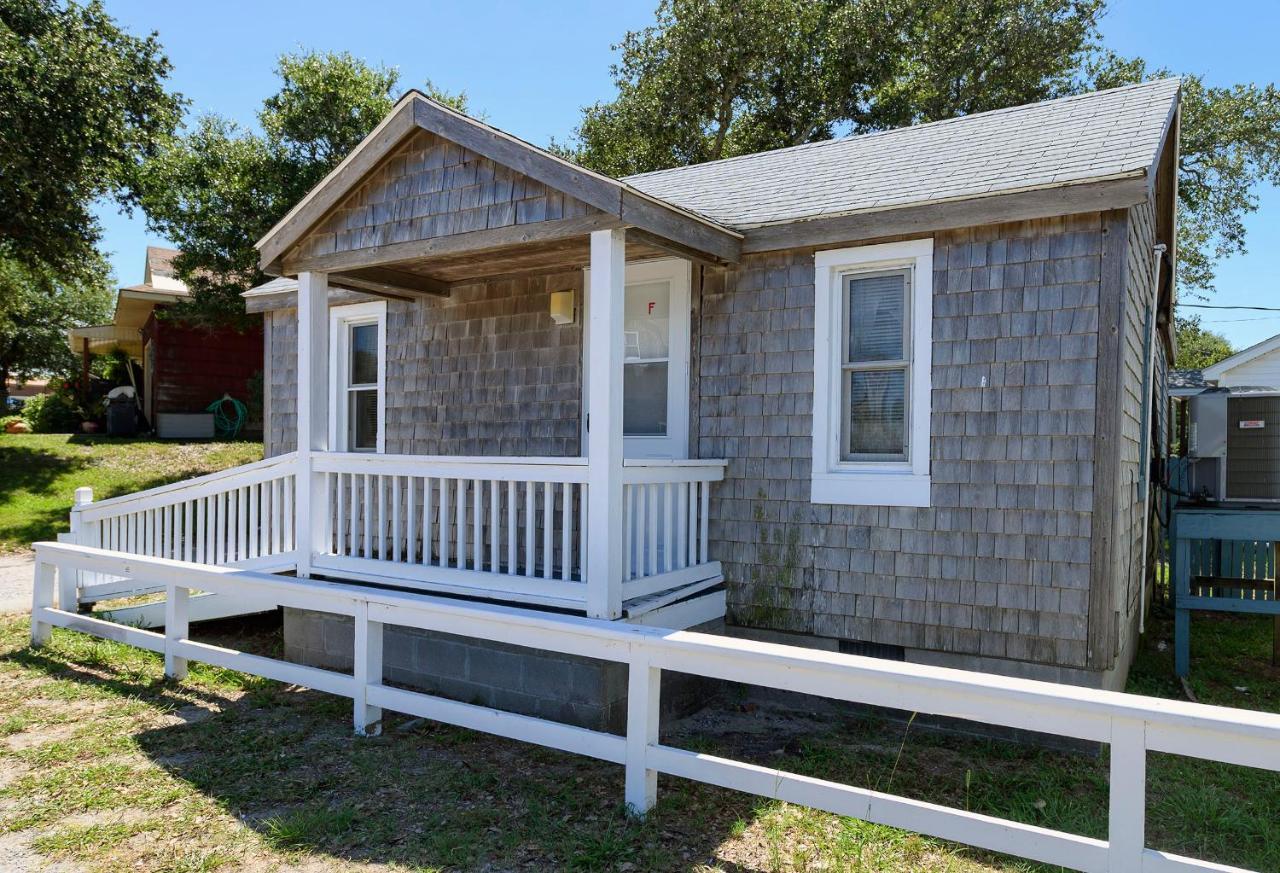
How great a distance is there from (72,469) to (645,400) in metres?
13.2

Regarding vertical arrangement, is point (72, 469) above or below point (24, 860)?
above

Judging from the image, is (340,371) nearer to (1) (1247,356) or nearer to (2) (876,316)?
(2) (876,316)

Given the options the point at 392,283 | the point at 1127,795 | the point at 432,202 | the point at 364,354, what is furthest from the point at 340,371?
the point at 1127,795

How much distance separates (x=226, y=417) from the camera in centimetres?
1852

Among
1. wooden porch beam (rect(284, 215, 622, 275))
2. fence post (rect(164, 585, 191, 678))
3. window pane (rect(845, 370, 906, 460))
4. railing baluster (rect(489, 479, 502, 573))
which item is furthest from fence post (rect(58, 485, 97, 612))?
window pane (rect(845, 370, 906, 460))

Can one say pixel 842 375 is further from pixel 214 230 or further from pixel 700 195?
pixel 214 230

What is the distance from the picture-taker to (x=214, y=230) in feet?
50.6

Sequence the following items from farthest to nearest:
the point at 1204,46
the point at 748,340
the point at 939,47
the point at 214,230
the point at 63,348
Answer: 1. the point at 63,348
2. the point at 1204,46
3. the point at 939,47
4. the point at 214,230
5. the point at 748,340

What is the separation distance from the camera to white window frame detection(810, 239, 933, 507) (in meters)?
5.07

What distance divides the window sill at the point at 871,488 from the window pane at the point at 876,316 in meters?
0.75

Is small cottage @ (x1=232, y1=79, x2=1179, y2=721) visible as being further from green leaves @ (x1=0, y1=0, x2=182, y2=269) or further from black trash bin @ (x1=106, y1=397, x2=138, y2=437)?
black trash bin @ (x1=106, y1=397, x2=138, y2=437)

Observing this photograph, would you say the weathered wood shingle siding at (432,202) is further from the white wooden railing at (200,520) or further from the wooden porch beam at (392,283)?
the white wooden railing at (200,520)

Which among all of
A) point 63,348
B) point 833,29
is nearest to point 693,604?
point 833,29

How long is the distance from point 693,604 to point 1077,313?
2.83m
